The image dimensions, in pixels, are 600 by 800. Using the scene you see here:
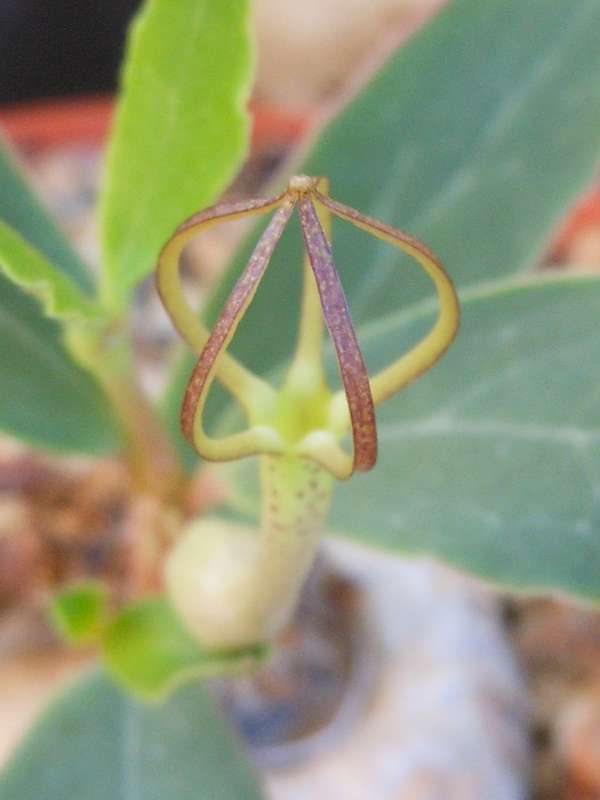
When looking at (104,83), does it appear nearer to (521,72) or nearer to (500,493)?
(521,72)

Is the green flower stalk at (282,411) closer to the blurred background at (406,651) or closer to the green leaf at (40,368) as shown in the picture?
the green leaf at (40,368)

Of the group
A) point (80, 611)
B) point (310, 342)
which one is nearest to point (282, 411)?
point (310, 342)

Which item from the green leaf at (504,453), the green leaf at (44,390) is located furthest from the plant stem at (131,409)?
the green leaf at (504,453)

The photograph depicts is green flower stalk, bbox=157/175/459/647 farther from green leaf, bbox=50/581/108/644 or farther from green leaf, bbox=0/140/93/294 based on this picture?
green leaf, bbox=0/140/93/294

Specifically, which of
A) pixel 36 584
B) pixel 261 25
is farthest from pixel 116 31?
pixel 36 584

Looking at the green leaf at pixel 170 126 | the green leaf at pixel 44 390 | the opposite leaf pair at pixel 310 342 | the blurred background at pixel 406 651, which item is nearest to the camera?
the opposite leaf pair at pixel 310 342

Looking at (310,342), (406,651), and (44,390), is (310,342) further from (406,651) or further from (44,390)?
(406,651)

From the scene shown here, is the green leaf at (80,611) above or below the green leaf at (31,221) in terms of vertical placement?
below
